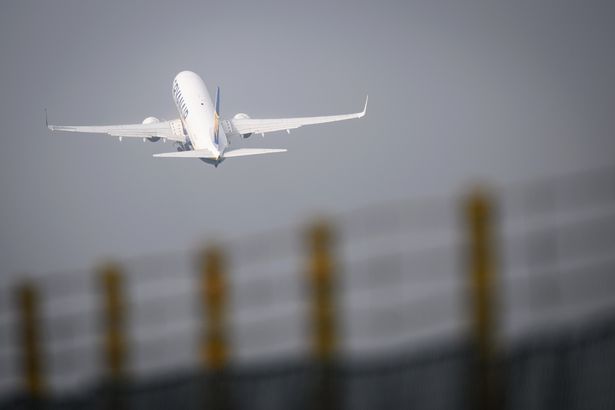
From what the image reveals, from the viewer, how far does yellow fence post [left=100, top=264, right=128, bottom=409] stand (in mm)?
13867

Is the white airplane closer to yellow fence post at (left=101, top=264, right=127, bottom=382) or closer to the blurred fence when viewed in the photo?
yellow fence post at (left=101, top=264, right=127, bottom=382)

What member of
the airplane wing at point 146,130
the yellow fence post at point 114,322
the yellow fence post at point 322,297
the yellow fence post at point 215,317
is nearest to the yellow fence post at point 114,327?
the yellow fence post at point 114,322

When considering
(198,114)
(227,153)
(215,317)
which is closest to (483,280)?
(215,317)

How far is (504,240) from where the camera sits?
10172 mm

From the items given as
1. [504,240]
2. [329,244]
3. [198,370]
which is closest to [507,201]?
[504,240]

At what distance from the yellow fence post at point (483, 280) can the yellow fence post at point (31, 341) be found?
6483mm

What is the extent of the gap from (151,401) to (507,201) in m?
6.25

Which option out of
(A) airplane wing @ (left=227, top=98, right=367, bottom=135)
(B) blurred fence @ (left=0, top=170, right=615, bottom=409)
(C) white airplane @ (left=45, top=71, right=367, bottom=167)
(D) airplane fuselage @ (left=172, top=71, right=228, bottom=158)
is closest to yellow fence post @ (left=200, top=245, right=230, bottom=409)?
(B) blurred fence @ (left=0, top=170, right=615, bottom=409)

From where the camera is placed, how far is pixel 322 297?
35.5 feet

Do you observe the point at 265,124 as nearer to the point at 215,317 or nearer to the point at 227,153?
the point at 227,153

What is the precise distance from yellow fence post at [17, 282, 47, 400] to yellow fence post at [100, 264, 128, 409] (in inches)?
56.0

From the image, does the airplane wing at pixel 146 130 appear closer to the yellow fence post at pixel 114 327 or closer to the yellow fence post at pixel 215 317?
the yellow fence post at pixel 114 327

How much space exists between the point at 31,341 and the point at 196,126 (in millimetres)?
98882

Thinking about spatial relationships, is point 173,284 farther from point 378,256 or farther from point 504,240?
point 504,240
